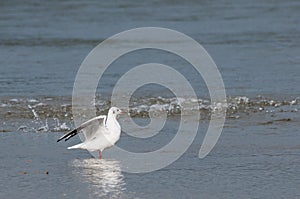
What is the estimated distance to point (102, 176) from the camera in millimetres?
8391

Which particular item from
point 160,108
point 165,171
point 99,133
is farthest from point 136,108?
point 165,171

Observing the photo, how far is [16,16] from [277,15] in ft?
28.3

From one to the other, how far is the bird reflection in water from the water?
10 mm

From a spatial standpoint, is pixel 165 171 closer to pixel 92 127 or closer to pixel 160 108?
pixel 92 127

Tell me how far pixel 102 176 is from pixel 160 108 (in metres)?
4.12

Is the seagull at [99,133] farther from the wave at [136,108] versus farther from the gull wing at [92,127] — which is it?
the wave at [136,108]

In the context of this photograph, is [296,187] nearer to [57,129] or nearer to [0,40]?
[57,129]

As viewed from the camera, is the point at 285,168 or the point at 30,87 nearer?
the point at 285,168

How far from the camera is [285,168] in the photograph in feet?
28.0

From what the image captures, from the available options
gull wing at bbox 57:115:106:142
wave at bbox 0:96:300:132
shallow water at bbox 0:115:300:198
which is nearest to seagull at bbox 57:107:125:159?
gull wing at bbox 57:115:106:142

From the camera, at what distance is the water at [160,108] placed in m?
7.99

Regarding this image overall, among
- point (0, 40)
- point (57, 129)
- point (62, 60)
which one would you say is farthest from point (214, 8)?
point (57, 129)

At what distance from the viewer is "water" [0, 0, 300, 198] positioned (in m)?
7.99

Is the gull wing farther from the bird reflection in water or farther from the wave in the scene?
the wave
